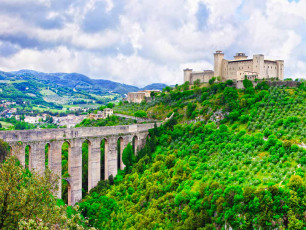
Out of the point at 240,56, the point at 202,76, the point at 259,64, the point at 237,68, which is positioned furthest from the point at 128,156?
the point at 240,56

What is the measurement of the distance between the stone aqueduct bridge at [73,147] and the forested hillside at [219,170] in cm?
153

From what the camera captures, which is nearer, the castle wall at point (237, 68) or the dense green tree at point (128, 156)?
the dense green tree at point (128, 156)

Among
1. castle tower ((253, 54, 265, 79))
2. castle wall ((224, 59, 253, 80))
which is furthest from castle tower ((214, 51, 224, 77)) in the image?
castle tower ((253, 54, 265, 79))

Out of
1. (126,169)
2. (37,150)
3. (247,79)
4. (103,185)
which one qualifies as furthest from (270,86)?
(37,150)

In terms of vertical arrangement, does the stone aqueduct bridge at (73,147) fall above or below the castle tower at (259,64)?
below

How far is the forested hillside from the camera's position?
2567cm

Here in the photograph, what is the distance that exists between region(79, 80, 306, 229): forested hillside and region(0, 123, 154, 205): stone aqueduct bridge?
5.02 feet

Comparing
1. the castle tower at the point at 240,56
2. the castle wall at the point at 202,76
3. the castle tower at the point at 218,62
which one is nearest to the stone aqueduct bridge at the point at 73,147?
the castle tower at the point at 218,62

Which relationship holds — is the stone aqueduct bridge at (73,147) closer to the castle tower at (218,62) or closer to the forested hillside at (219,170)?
the forested hillside at (219,170)

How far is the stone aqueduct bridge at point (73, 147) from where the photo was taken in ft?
113

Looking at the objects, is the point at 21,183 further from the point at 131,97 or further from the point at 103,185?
the point at 131,97

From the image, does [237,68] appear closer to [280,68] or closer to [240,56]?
[240,56]

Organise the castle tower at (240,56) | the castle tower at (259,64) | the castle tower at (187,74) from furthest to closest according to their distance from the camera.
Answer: the castle tower at (187,74) → the castle tower at (240,56) → the castle tower at (259,64)

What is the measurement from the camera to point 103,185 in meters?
41.2
